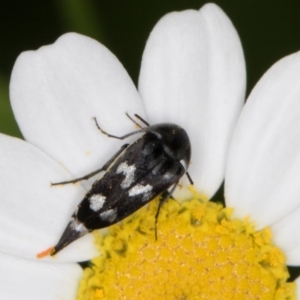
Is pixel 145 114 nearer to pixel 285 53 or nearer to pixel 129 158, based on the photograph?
pixel 129 158

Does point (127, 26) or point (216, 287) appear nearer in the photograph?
point (216, 287)

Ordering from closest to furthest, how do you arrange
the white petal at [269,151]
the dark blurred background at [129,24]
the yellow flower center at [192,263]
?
the white petal at [269,151], the yellow flower center at [192,263], the dark blurred background at [129,24]

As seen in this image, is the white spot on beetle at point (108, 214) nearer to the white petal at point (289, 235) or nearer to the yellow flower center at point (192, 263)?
the yellow flower center at point (192, 263)

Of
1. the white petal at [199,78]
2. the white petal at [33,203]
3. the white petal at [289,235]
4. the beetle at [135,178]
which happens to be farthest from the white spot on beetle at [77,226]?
the white petal at [289,235]

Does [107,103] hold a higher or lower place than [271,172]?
higher

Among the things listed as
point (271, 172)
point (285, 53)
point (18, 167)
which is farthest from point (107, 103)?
point (285, 53)

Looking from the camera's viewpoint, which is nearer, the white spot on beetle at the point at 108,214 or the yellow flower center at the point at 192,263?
the white spot on beetle at the point at 108,214

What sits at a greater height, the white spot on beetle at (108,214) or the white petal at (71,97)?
the white petal at (71,97)
